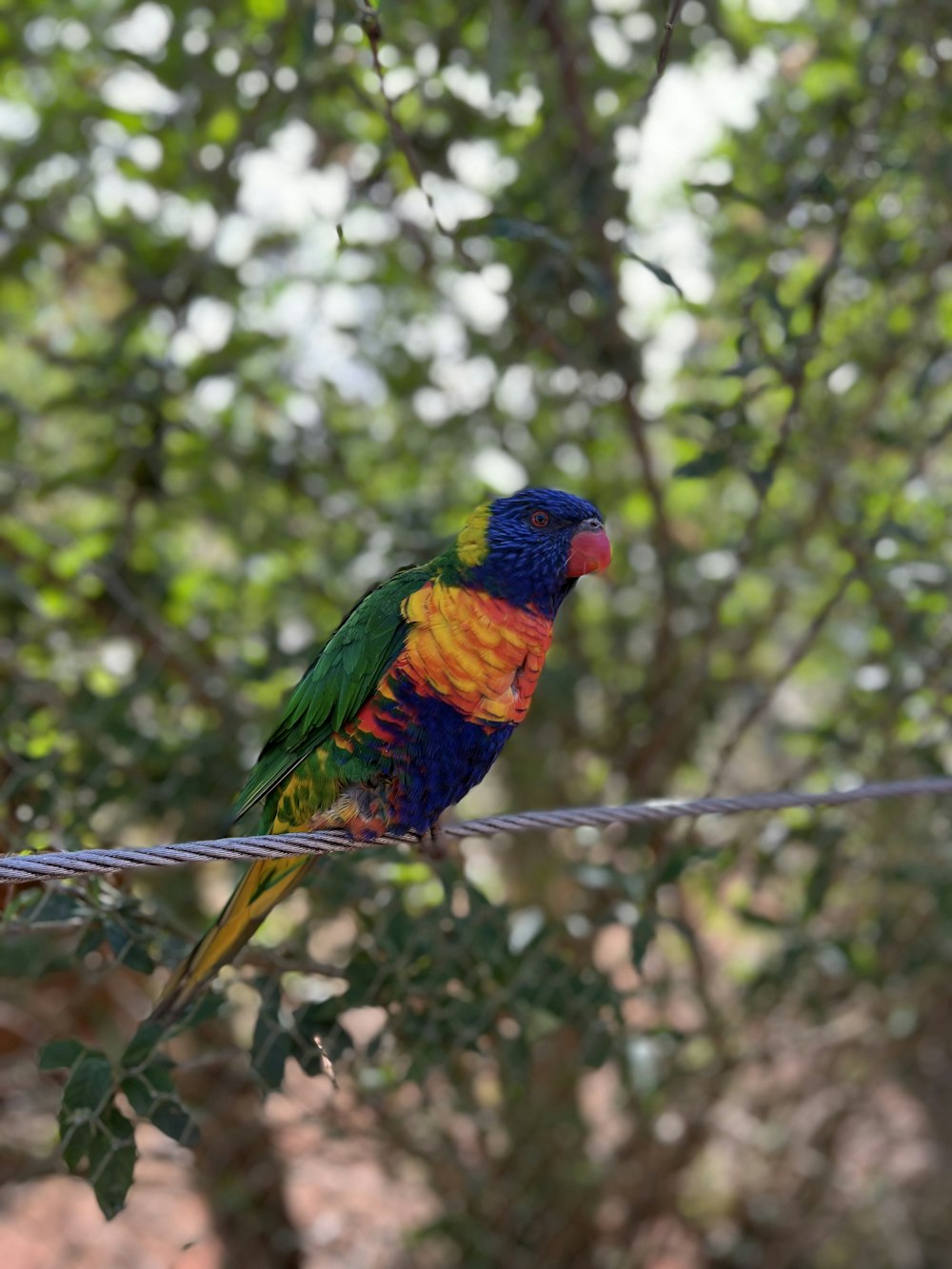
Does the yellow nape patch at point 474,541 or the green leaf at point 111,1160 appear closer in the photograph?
the green leaf at point 111,1160

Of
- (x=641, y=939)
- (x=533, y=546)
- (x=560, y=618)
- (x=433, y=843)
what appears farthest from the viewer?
(x=560, y=618)

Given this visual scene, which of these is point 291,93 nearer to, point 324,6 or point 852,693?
point 324,6

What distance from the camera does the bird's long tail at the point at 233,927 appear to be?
1.34m

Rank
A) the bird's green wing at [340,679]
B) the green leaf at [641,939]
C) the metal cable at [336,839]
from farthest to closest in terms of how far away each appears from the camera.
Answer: the green leaf at [641,939]
the bird's green wing at [340,679]
the metal cable at [336,839]

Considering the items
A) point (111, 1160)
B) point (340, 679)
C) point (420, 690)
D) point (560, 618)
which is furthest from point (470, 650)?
point (560, 618)

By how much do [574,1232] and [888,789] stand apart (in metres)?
1.75

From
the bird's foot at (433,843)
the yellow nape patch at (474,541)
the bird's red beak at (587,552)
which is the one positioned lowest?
the bird's foot at (433,843)

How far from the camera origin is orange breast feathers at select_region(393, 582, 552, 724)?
1272 mm

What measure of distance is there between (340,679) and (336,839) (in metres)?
0.21

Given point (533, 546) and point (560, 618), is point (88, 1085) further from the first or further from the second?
point (560, 618)

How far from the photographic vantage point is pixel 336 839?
4.06ft

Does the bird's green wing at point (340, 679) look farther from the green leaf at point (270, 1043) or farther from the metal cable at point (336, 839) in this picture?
the green leaf at point (270, 1043)

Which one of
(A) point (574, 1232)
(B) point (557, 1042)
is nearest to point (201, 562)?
(B) point (557, 1042)

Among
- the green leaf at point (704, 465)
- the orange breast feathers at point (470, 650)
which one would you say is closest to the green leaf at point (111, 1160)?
the orange breast feathers at point (470, 650)
